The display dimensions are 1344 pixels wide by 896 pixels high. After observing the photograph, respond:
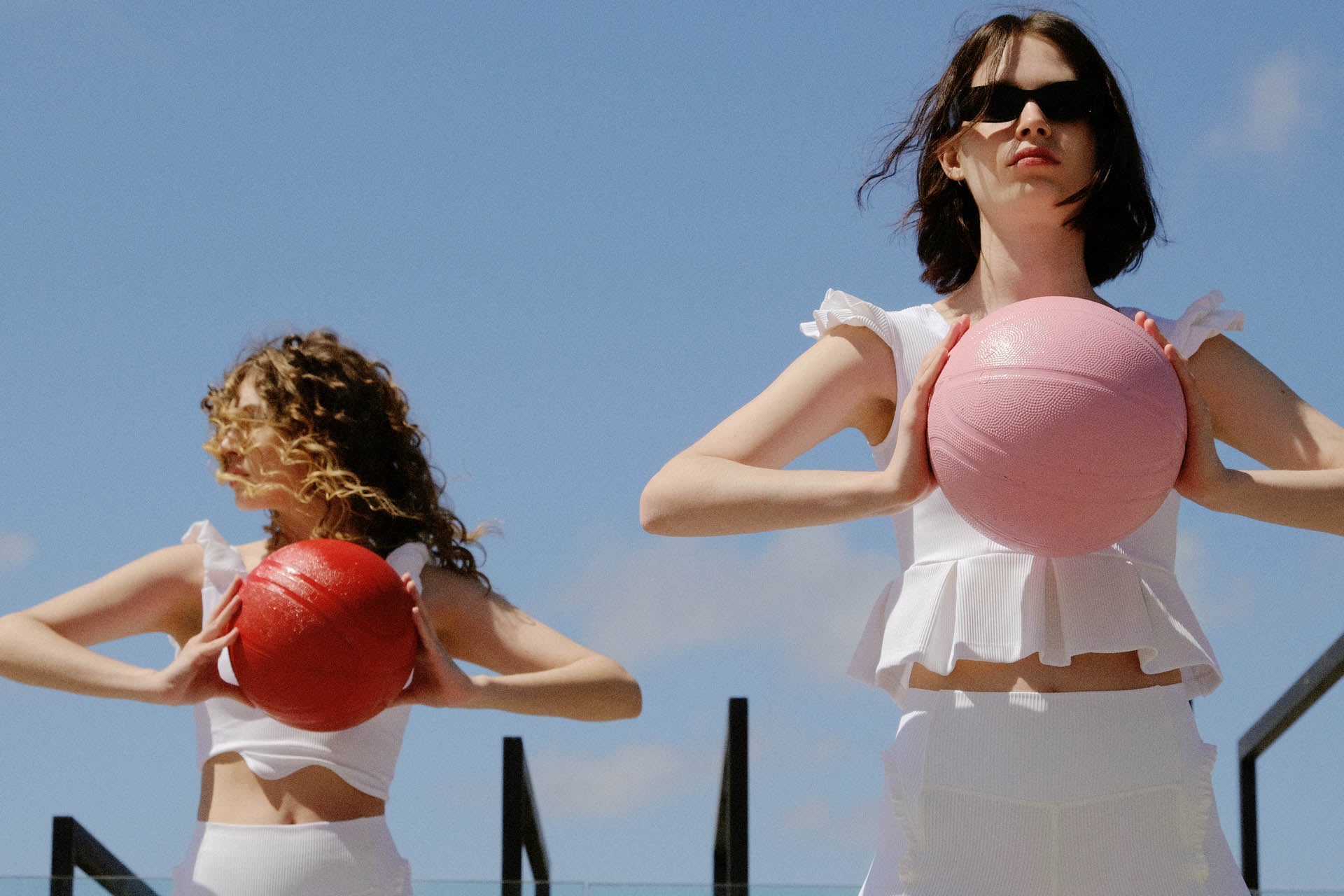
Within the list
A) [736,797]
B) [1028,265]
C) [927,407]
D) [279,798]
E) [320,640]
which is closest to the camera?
[927,407]

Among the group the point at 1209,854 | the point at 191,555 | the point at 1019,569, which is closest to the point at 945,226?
the point at 1019,569

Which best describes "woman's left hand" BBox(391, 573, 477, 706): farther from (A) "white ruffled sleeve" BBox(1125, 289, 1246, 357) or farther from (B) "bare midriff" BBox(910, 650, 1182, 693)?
(A) "white ruffled sleeve" BBox(1125, 289, 1246, 357)

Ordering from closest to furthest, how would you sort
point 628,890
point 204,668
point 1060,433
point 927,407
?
point 1060,433, point 927,407, point 204,668, point 628,890

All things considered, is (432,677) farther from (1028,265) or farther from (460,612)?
(1028,265)

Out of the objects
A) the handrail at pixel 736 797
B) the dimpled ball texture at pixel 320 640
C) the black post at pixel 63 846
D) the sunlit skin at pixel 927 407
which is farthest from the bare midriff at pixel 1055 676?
the black post at pixel 63 846

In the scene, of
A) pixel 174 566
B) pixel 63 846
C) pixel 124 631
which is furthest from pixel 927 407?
pixel 63 846

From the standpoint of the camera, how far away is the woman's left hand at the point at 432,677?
133 inches

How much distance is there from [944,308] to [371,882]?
6.01 ft

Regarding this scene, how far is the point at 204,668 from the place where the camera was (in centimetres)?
332

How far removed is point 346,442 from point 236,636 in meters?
0.85

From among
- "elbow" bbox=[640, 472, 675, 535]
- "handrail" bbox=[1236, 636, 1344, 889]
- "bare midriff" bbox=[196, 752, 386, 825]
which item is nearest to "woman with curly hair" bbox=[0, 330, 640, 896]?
"bare midriff" bbox=[196, 752, 386, 825]

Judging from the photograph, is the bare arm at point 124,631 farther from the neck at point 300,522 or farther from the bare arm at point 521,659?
the bare arm at point 521,659

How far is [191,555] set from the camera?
12.6ft

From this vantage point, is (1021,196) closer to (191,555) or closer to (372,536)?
(372,536)
